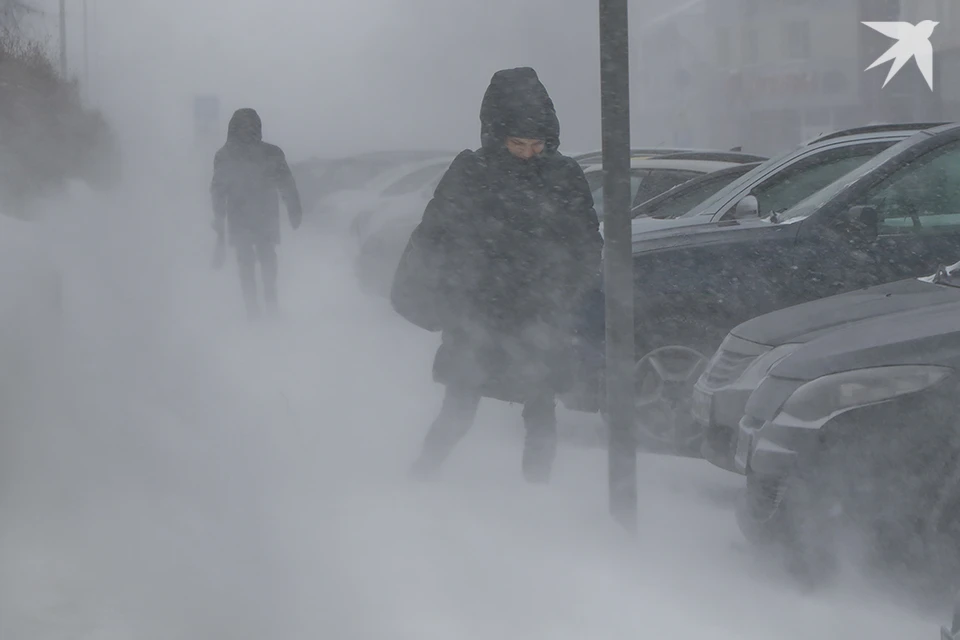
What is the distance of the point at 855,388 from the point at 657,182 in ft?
15.6

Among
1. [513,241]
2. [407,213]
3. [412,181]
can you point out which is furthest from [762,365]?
[412,181]

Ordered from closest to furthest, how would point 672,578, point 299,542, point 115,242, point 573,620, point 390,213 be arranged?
point 573,620, point 672,578, point 299,542, point 390,213, point 115,242

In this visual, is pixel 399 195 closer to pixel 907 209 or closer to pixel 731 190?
pixel 731 190

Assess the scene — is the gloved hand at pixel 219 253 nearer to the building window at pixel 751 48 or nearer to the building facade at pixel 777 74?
the building facade at pixel 777 74

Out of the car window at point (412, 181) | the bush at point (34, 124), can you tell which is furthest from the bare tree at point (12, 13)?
the car window at point (412, 181)

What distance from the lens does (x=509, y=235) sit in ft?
15.3

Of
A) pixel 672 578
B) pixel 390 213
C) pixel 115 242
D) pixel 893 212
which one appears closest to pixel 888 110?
pixel 115 242

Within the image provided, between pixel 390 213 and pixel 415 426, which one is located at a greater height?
pixel 390 213

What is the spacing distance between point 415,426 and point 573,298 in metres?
2.30

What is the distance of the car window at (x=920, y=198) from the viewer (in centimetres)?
568

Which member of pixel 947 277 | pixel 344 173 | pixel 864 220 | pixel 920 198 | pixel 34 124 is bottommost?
pixel 947 277

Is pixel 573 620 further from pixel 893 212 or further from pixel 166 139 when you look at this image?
pixel 166 139

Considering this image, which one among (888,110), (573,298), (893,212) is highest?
(888,110)

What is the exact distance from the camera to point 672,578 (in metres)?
4.18
